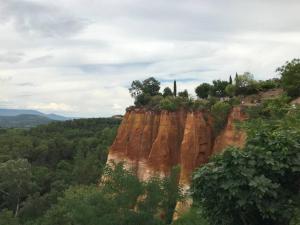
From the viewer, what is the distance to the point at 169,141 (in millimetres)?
31625

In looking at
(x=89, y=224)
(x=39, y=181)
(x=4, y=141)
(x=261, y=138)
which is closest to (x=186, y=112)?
(x=89, y=224)

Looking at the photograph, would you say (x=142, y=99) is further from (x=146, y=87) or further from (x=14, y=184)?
(x=14, y=184)

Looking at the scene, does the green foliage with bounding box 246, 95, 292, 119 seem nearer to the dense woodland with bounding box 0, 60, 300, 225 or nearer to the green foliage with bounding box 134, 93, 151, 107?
the dense woodland with bounding box 0, 60, 300, 225

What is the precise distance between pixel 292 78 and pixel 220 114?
4.89 metres

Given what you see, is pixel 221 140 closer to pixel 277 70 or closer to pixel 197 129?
pixel 197 129

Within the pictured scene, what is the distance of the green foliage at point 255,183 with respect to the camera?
882cm

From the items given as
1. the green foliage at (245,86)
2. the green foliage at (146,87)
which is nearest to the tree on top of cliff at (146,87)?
the green foliage at (146,87)

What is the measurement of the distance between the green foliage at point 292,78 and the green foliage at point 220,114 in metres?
3.93

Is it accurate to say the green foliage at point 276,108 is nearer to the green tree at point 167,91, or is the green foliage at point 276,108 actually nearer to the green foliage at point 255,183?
the green foliage at point 255,183

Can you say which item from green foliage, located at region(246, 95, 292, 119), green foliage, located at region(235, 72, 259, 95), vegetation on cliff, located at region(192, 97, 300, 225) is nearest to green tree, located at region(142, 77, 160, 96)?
green foliage, located at region(235, 72, 259, 95)

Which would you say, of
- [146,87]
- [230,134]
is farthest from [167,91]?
[230,134]

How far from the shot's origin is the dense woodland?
9070mm

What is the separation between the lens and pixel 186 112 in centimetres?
3145

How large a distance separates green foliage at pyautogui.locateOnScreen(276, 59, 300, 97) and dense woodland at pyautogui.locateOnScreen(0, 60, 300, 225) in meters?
0.06
